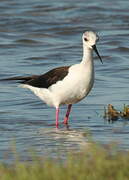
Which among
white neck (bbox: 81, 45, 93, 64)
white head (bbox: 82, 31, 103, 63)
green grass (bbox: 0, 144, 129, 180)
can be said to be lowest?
green grass (bbox: 0, 144, 129, 180)

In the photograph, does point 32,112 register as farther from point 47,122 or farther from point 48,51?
point 48,51

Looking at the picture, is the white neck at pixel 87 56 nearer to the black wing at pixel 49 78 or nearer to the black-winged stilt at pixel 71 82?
the black-winged stilt at pixel 71 82

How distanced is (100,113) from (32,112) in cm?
102

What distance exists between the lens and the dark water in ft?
31.0

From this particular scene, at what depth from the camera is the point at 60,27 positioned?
18109 millimetres

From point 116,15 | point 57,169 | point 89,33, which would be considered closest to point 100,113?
point 89,33

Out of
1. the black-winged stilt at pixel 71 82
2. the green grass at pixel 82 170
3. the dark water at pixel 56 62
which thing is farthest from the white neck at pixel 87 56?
the green grass at pixel 82 170

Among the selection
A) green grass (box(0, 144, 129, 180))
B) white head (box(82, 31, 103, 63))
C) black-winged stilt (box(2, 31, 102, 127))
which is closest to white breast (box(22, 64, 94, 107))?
black-winged stilt (box(2, 31, 102, 127))

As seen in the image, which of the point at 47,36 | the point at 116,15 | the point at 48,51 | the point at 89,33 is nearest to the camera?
the point at 89,33

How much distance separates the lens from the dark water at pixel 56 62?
9.45m

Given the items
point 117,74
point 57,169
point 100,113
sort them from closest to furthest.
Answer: point 57,169 → point 100,113 → point 117,74

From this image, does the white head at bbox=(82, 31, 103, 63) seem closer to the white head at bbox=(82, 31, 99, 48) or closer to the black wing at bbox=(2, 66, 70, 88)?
the white head at bbox=(82, 31, 99, 48)

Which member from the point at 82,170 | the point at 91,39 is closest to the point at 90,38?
the point at 91,39

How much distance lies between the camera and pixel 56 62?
14.4m
